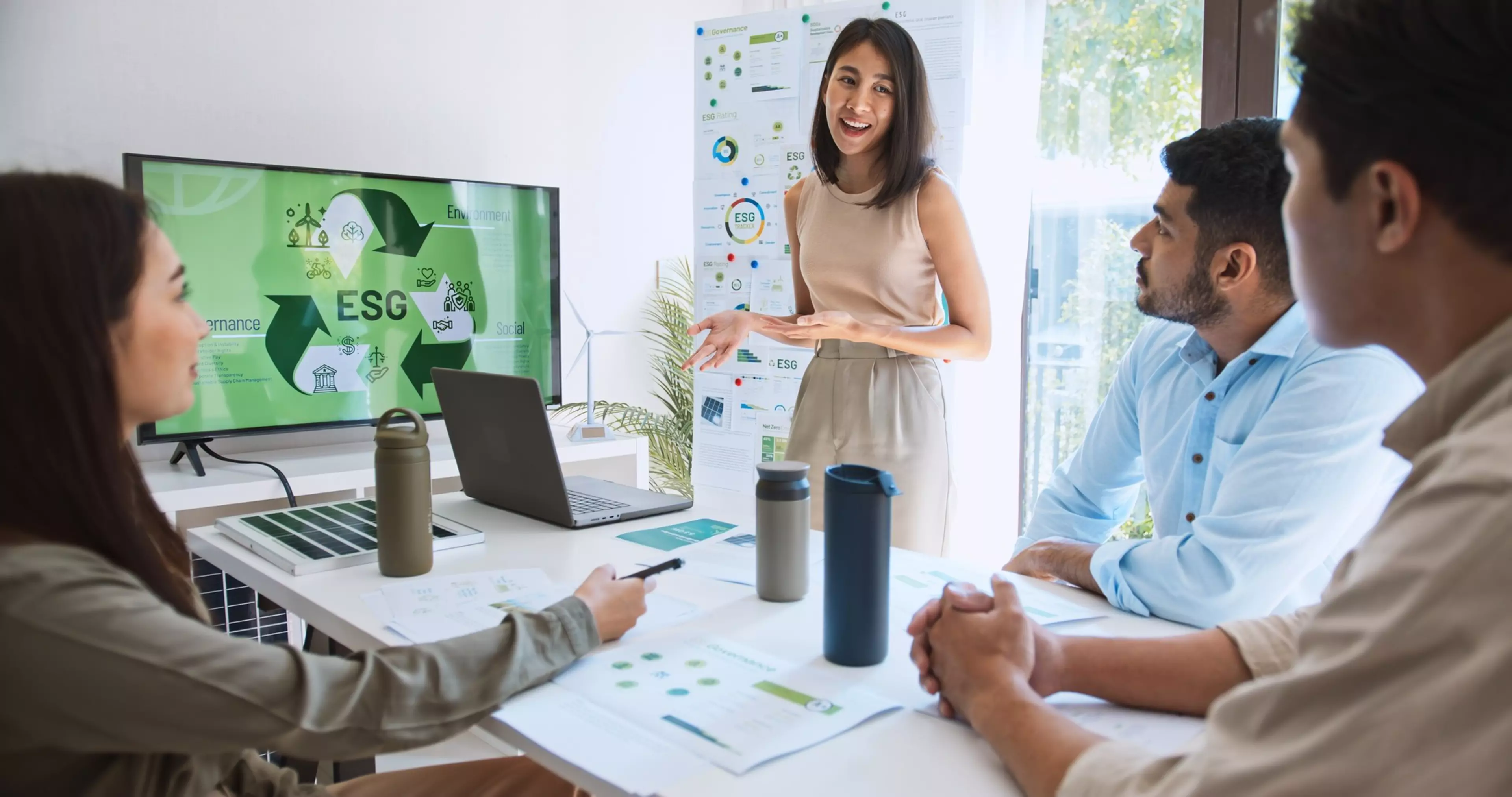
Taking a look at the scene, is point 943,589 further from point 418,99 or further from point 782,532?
point 418,99

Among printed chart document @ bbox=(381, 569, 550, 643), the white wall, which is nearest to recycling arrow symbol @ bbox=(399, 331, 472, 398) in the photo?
the white wall

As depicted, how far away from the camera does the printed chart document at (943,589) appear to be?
1.34 meters

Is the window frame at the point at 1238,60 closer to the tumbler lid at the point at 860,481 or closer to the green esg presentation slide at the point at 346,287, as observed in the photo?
the green esg presentation slide at the point at 346,287

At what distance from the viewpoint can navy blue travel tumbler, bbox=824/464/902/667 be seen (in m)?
1.12

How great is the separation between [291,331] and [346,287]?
0.69 feet

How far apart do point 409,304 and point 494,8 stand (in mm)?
1242

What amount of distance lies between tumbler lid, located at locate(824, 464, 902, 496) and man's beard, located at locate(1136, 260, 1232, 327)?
758mm

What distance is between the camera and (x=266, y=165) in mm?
2857

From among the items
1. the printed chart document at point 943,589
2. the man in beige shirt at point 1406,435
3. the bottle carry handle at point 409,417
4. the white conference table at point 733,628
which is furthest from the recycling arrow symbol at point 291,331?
the man in beige shirt at point 1406,435

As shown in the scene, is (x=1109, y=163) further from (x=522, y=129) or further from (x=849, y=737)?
A: (x=849, y=737)

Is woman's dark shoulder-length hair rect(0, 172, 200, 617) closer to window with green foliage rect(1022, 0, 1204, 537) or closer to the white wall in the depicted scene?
the white wall

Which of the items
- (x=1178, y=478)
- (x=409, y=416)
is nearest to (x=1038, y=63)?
(x=1178, y=478)

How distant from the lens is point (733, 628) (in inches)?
50.8

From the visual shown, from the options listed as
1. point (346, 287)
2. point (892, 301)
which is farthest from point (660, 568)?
point (346, 287)
